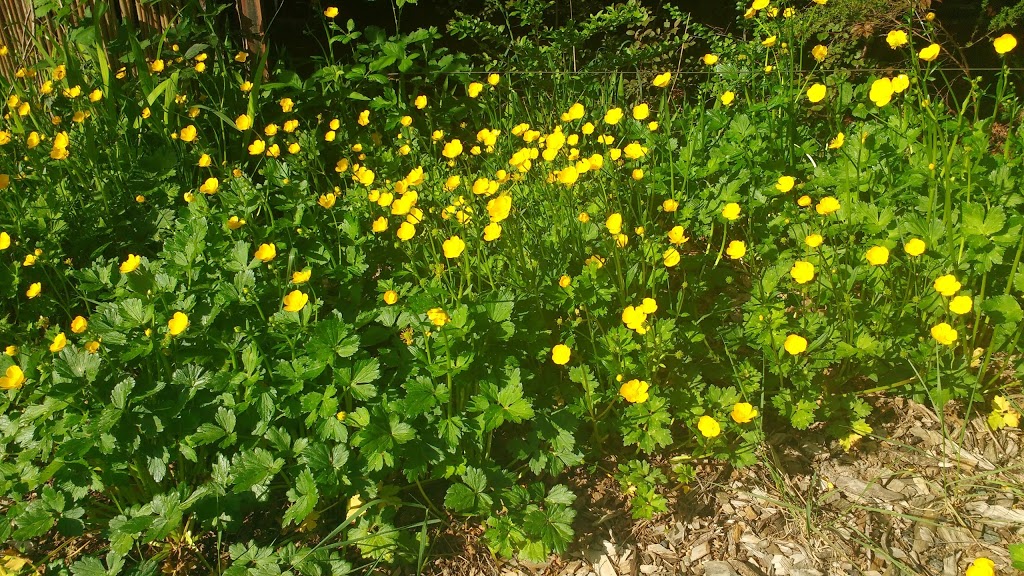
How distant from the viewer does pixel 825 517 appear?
1764 mm

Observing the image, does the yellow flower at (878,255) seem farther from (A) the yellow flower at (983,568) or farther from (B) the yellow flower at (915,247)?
(A) the yellow flower at (983,568)

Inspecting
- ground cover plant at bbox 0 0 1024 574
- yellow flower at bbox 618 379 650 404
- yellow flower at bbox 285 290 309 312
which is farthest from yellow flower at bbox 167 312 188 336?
yellow flower at bbox 618 379 650 404

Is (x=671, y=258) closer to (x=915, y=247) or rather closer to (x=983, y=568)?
(x=915, y=247)

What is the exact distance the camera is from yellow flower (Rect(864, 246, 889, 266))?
1.84 metres

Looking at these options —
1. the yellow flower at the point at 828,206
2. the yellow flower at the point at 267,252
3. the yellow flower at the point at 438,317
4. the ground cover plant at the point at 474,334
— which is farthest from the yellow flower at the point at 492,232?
the yellow flower at the point at 828,206

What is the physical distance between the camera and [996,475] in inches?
70.6

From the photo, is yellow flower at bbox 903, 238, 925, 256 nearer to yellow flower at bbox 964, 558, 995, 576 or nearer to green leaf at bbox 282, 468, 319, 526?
yellow flower at bbox 964, 558, 995, 576

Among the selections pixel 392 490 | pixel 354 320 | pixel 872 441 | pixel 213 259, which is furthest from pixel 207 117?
pixel 872 441

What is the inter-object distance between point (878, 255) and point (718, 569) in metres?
0.91

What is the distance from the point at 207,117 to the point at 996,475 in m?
3.11

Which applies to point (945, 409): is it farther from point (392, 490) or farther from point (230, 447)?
point (230, 447)

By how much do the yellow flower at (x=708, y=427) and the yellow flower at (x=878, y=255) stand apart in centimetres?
62

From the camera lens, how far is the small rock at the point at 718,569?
1.67 meters

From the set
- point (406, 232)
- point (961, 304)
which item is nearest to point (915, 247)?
point (961, 304)
